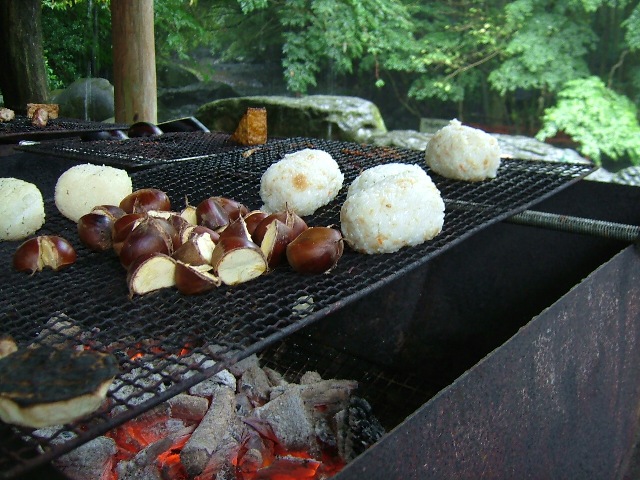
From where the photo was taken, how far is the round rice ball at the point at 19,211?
81.0 inches

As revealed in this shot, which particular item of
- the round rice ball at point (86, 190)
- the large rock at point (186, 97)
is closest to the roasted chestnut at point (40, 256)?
the round rice ball at point (86, 190)

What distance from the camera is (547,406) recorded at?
1922 millimetres

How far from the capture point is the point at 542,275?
3.08 m

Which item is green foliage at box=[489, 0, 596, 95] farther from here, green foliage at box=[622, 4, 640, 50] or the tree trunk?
the tree trunk

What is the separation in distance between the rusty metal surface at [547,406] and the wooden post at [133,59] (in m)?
5.15

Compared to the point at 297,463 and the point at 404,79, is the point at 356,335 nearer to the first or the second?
the point at 297,463

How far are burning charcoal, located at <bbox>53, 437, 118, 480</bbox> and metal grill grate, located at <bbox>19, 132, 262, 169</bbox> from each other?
1.50 metres

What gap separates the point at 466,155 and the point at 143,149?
1.98 metres

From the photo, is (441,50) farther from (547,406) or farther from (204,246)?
(204,246)

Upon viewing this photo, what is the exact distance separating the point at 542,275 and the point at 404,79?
14444mm

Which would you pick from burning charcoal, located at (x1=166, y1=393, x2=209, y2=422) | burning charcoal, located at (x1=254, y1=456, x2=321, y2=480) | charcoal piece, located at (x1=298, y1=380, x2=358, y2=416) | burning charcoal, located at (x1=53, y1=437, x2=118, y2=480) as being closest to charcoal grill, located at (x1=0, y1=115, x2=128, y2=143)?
burning charcoal, located at (x1=166, y1=393, x2=209, y2=422)

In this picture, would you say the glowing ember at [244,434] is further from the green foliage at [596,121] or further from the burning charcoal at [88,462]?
the green foliage at [596,121]

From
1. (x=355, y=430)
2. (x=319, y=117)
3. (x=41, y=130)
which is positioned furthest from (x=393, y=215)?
(x=319, y=117)

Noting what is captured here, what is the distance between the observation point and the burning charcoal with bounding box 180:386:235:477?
6.56 ft
